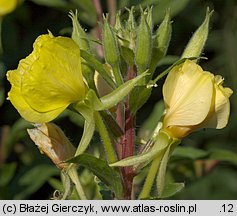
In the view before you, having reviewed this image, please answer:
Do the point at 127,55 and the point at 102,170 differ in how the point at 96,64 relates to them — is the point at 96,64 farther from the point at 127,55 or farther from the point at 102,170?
the point at 102,170

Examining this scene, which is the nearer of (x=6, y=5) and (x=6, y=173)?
(x=6, y=5)

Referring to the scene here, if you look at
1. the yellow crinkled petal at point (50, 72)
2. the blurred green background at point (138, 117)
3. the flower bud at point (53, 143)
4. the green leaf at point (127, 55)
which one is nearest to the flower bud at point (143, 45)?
the green leaf at point (127, 55)

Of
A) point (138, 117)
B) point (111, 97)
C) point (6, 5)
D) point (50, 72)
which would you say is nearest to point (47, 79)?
point (50, 72)

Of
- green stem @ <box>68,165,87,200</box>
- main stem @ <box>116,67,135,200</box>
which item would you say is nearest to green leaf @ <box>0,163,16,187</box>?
green stem @ <box>68,165,87,200</box>

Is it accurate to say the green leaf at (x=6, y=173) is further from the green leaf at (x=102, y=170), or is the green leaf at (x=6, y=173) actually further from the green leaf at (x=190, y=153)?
the green leaf at (x=102, y=170)

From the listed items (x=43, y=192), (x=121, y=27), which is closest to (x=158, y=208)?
(x=121, y=27)

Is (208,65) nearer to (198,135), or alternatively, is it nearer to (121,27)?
(198,135)
